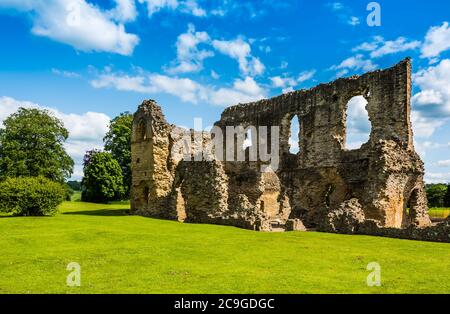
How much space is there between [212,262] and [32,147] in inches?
1347

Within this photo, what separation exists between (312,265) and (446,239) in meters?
7.79

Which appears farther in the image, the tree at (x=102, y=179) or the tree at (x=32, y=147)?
the tree at (x=102, y=179)

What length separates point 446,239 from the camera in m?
15.3

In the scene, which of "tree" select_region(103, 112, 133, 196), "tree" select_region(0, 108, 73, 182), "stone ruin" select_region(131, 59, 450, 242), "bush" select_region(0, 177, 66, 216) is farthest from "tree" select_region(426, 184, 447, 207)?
"bush" select_region(0, 177, 66, 216)

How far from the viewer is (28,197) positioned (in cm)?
2306

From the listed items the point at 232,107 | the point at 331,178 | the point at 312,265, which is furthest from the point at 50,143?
the point at 312,265

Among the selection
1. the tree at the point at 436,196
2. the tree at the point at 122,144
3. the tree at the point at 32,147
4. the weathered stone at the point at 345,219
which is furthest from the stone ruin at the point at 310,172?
the tree at the point at 436,196

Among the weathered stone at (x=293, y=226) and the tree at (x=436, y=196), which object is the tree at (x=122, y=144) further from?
the tree at (x=436, y=196)

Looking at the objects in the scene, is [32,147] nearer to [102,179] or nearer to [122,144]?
[102,179]

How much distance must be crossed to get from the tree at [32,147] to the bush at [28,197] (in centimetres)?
1465

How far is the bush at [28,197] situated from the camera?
22.9m

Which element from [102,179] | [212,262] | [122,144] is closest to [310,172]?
[212,262]
